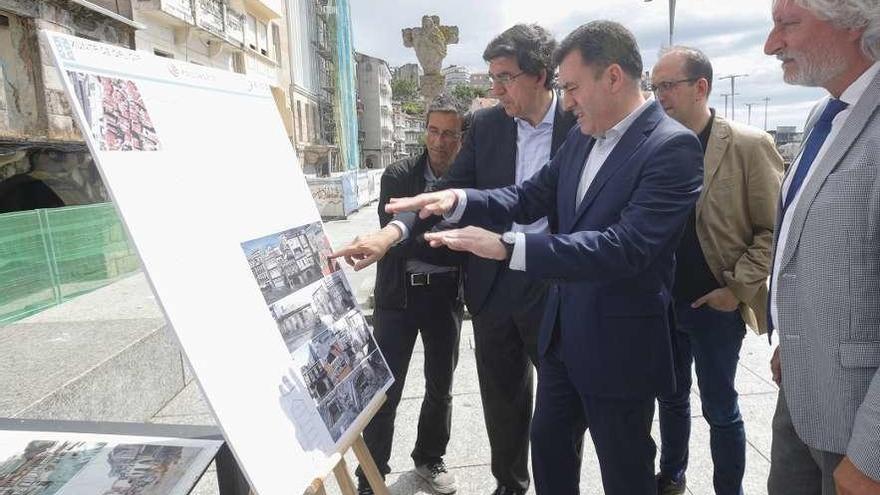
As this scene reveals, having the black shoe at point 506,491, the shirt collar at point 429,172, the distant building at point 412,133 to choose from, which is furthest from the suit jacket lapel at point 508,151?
the distant building at point 412,133

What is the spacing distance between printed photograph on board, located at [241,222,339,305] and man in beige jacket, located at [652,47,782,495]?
5.24 ft

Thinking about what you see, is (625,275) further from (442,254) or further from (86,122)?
(86,122)

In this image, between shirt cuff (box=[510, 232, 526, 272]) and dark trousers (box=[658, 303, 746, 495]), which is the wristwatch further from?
dark trousers (box=[658, 303, 746, 495])

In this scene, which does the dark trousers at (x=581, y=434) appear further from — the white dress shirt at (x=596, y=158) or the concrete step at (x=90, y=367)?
the concrete step at (x=90, y=367)

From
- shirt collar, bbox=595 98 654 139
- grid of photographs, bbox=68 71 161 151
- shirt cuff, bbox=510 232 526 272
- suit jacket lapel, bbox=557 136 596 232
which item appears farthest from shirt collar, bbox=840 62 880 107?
grid of photographs, bbox=68 71 161 151

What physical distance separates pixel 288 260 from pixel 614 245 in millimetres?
978

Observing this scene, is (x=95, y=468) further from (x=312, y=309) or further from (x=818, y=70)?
(x=818, y=70)

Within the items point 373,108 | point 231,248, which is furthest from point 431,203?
point 373,108

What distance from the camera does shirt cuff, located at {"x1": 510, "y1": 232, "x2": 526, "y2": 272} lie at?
1.67 m

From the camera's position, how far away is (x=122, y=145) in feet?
4.00

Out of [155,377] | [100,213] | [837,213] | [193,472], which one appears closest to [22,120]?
[100,213]

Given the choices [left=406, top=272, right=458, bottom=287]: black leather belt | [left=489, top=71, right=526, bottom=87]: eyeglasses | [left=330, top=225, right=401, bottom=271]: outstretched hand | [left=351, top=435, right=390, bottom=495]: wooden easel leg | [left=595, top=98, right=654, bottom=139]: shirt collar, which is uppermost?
[left=489, top=71, right=526, bottom=87]: eyeglasses

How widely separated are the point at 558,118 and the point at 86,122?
182 centimetres

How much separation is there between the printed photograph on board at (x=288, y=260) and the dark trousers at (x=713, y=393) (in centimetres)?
150
